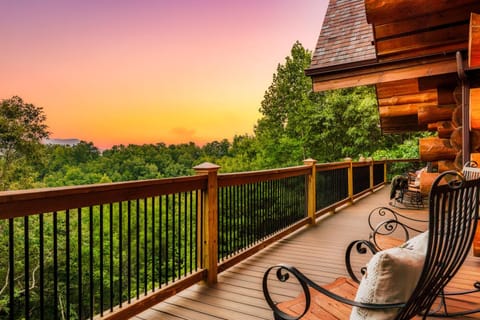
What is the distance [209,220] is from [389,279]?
7.04 feet

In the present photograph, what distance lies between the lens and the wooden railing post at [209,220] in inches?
125

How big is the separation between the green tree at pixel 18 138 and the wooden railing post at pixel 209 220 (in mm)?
20729

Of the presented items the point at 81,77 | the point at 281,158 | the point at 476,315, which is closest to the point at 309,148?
the point at 281,158

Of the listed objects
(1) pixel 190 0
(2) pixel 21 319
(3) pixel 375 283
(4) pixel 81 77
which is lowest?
(2) pixel 21 319

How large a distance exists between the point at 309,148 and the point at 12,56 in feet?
71.5

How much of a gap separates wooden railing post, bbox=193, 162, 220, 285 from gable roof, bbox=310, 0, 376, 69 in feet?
11.6

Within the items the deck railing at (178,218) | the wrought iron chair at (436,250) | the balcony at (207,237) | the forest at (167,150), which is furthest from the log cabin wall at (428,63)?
the forest at (167,150)

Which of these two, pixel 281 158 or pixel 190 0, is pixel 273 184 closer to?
pixel 190 0

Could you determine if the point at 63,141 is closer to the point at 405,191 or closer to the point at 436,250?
the point at 405,191

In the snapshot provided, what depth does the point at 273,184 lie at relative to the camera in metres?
4.75

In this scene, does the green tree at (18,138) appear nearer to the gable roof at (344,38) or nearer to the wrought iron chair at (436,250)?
the gable roof at (344,38)

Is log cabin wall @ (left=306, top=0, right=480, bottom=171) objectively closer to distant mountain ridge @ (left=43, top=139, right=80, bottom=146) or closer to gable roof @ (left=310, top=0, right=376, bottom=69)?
gable roof @ (left=310, top=0, right=376, bottom=69)

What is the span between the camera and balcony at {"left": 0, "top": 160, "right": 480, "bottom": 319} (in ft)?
6.42

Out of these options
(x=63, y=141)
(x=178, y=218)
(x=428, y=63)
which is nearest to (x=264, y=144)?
(x=63, y=141)
